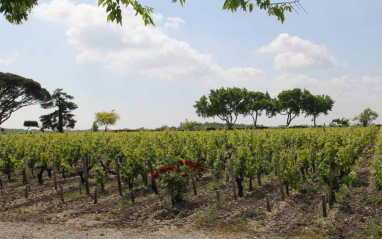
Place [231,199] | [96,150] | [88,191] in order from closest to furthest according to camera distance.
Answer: [231,199] < [88,191] < [96,150]

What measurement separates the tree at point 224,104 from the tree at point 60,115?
22738mm

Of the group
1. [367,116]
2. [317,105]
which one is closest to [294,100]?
[317,105]

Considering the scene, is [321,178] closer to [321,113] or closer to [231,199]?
[231,199]

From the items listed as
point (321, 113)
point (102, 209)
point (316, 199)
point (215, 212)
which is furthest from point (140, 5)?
point (321, 113)

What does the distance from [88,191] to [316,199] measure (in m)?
6.91

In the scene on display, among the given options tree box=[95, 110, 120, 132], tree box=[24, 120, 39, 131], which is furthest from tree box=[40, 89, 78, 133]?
tree box=[95, 110, 120, 132]

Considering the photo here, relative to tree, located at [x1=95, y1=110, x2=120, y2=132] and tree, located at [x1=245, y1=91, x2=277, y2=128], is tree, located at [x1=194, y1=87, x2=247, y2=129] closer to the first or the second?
tree, located at [x1=245, y1=91, x2=277, y2=128]

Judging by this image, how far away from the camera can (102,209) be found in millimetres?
8172

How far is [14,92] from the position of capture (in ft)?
146

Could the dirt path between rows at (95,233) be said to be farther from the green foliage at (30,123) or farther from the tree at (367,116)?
the tree at (367,116)

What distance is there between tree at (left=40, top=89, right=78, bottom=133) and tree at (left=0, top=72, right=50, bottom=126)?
16.5ft

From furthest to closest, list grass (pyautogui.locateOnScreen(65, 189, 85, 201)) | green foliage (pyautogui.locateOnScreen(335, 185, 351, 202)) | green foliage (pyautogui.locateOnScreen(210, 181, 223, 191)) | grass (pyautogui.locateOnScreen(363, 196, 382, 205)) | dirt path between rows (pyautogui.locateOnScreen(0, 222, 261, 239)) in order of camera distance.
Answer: green foliage (pyautogui.locateOnScreen(210, 181, 223, 191)) < grass (pyautogui.locateOnScreen(65, 189, 85, 201)) < green foliage (pyautogui.locateOnScreen(335, 185, 351, 202)) < grass (pyautogui.locateOnScreen(363, 196, 382, 205)) < dirt path between rows (pyautogui.locateOnScreen(0, 222, 261, 239))

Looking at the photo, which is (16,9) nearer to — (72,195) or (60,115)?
(72,195)

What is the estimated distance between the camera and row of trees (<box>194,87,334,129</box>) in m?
56.1
